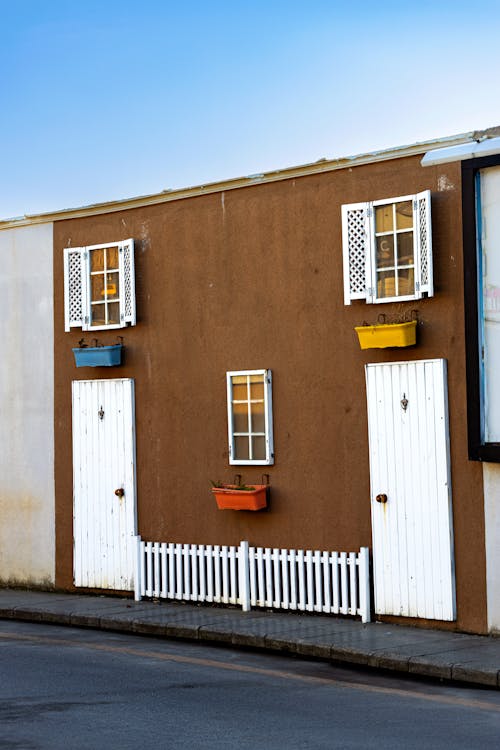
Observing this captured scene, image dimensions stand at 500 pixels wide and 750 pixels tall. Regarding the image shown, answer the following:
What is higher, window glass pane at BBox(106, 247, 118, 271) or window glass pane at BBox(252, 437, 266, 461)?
window glass pane at BBox(106, 247, 118, 271)

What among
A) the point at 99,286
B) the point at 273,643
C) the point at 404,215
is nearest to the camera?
the point at 273,643

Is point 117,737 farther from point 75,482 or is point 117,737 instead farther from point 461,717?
point 75,482

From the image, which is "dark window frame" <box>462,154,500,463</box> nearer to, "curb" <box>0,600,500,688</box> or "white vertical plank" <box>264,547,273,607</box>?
"curb" <box>0,600,500,688</box>

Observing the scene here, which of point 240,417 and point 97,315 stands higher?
point 97,315

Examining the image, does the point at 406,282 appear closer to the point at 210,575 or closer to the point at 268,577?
the point at 268,577

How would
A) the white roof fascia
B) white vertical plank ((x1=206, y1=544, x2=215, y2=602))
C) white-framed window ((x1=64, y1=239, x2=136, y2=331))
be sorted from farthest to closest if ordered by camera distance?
white-framed window ((x1=64, y1=239, x2=136, y2=331)), white vertical plank ((x1=206, y1=544, x2=215, y2=602)), the white roof fascia

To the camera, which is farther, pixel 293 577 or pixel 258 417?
pixel 258 417

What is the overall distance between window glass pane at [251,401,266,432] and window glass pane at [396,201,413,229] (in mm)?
2924

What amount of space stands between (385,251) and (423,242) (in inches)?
21.5

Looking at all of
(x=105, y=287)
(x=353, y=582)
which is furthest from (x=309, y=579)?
(x=105, y=287)

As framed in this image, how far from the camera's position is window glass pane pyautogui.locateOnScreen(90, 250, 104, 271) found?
1688 centimetres

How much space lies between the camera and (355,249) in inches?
Result: 560

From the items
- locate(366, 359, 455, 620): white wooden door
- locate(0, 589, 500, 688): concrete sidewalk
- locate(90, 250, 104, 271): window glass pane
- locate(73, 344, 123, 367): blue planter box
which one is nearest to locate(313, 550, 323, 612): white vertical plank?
locate(0, 589, 500, 688): concrete sidewalk

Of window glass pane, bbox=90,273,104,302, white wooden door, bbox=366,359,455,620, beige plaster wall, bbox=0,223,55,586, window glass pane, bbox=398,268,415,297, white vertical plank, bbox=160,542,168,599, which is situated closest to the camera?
white wooden door, bbox=366,359,455,620
